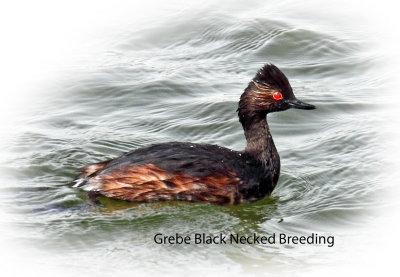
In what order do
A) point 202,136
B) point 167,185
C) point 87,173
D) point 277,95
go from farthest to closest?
1. point 202,136
2. point 277,95
3. point 87,173
4. point 167,185

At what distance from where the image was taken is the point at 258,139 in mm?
10453

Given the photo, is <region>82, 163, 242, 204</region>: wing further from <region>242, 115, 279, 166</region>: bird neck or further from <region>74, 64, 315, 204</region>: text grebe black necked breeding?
<region>242, 115, 279, 166</region>: bird neck

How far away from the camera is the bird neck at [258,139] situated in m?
10.4

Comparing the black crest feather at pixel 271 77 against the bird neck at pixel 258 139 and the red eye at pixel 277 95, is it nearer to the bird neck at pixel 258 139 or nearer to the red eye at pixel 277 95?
the red eye at pixel 277 95

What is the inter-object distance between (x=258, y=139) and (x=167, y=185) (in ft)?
4.20

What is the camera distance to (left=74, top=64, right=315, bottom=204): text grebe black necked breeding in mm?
9820

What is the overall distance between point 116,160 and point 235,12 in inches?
278

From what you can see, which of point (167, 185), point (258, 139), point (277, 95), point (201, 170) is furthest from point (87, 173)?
point (277, 95)

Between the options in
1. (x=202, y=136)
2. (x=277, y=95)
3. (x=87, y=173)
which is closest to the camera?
(x=87, y=173)

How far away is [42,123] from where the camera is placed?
12.6 meters

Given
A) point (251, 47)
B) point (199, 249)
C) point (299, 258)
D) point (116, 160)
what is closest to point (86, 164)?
point (116, 160)

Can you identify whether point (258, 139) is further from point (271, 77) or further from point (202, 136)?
point (202, 136)

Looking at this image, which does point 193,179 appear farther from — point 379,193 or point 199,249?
point 379,193

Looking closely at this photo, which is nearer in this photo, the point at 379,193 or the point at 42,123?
the point at 379,193
